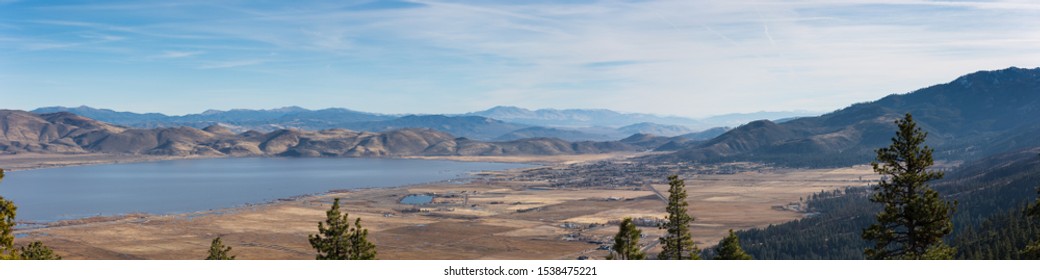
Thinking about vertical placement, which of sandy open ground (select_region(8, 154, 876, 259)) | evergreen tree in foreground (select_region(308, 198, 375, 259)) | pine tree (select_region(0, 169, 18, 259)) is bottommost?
sandy open ground (select_region(8, 154, 876, 259))

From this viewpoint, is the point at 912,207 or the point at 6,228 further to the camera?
the point at 912,207

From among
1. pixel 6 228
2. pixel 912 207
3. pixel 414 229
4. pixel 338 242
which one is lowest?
pixel 414 229

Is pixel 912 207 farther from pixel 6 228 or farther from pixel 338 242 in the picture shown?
pixel 6 228

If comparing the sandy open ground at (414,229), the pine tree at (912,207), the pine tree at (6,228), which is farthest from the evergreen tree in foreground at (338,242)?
the sandy open ground at (414,229)

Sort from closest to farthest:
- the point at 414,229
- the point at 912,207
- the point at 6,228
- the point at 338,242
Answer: the point at 6,228
the point at 912,207
the point at 338,242
the point at 414,229

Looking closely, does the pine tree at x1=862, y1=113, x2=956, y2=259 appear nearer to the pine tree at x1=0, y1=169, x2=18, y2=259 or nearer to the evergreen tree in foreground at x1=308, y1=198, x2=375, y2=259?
the evergreen tree in foreground at x1=308, y1=198, x2=375, y2=259

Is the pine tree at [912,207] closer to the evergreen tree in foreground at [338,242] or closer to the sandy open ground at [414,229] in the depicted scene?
the evergreen tree in foreground at [338,242]

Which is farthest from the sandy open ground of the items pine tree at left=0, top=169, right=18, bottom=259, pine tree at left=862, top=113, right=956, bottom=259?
pine tree at left=0, top=169, right=18, bottom=259

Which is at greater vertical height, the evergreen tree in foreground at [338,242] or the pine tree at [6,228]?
the pine tree at [6,228]

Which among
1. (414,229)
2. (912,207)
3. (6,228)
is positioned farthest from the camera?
(414,229)

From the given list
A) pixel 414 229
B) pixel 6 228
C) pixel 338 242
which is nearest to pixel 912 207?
pixel 338 242

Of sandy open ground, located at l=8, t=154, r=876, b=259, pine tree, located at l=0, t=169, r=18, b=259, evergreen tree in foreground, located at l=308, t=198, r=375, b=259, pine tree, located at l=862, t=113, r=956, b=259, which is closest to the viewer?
pine tree, located at l=0, t=169, r=18, b=259

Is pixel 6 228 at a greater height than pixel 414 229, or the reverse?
pixel 6 228
